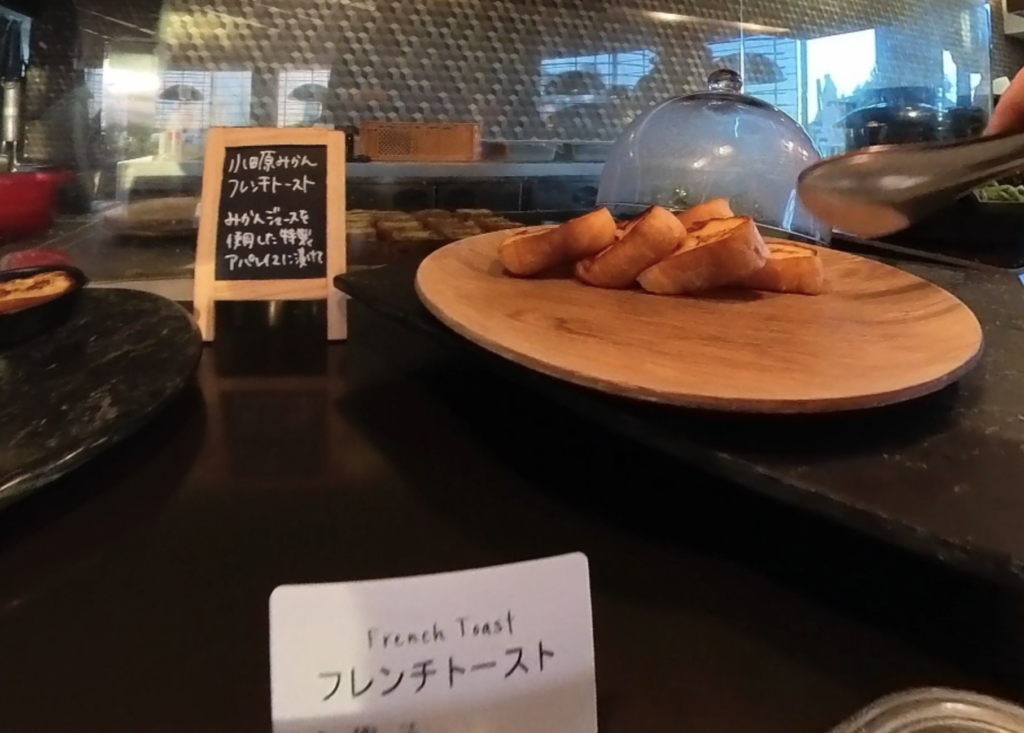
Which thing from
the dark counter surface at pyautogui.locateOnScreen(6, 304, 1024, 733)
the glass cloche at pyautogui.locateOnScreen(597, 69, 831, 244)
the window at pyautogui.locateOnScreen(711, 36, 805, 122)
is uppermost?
the window at pyautogui.locateOnScreen(711, 36, 805, 122)

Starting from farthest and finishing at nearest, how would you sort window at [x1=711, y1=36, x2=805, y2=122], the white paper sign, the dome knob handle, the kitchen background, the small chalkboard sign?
window at [x1=711, y1=36, x2=805, y2=122], the dome knob handle, the kitchen background, the small chalkboard sign, the white paper sign

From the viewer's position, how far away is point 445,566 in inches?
18.4

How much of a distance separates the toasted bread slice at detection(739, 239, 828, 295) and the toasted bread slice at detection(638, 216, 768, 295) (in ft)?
0.05

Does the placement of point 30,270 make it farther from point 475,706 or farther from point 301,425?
point 475,706

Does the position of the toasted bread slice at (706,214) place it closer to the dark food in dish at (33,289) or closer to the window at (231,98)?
the dark food in dish at (33,289)

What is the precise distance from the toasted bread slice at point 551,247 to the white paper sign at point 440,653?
0.40 meters

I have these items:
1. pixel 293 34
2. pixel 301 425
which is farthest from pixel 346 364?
pixel 293 34

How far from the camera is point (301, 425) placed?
2.13 ft

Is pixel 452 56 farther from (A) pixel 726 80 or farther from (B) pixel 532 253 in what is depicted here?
(B) pixel 532 253

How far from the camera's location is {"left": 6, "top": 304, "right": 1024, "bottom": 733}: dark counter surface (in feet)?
1.27

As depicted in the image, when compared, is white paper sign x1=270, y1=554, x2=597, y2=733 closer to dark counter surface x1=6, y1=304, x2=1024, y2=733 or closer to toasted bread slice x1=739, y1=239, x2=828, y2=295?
dark counter surface x1=6, y1=304, x2=1024, y2=733

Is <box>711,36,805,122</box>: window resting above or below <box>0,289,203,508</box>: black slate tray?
above

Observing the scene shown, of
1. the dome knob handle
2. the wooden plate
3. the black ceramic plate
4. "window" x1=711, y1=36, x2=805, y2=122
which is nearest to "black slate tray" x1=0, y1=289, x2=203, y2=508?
the black ceramic plate

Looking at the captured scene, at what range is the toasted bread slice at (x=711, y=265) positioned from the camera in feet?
2.21
